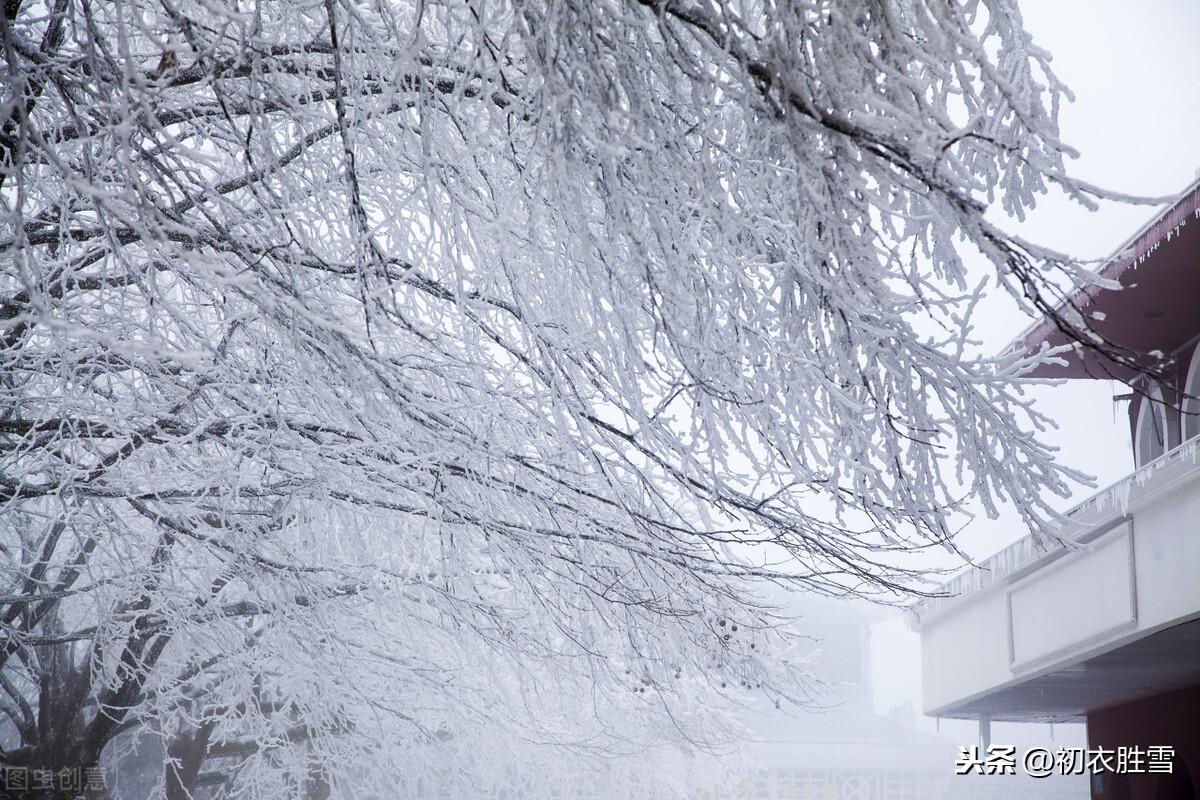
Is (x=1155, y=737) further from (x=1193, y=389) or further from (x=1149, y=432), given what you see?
(x=1193, y=389)

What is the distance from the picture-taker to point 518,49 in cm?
375

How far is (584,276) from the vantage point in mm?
3236

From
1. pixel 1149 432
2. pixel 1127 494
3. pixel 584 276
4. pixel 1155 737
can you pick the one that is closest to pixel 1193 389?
pixel 1149 432

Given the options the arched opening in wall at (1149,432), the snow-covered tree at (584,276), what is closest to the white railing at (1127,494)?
the arched opening in wall at (1149,432)

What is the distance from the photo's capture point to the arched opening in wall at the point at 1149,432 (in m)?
12.8

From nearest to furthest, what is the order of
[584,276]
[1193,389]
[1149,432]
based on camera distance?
[584,276], [1193,389], [1149,432]

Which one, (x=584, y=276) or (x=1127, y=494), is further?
(x=1127, y=494)

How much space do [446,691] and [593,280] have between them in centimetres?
480

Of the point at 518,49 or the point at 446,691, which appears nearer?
the point at 518,49

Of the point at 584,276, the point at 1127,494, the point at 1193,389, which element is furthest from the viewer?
the point at 1193,389

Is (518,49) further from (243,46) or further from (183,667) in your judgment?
(183,667)

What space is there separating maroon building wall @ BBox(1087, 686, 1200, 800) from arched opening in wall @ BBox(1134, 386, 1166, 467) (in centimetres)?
292

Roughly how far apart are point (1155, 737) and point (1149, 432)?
12.9ft

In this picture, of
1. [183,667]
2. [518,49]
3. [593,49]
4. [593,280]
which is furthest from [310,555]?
[593,49]
